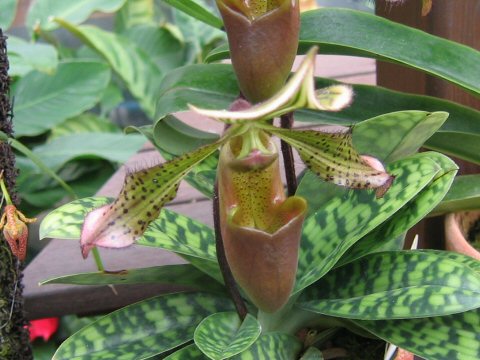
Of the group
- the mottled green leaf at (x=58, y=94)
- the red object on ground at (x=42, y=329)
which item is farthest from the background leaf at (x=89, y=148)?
the red object on ground at (x=42, y=329)

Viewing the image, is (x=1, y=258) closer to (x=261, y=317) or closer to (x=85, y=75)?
(x=261, y=317)

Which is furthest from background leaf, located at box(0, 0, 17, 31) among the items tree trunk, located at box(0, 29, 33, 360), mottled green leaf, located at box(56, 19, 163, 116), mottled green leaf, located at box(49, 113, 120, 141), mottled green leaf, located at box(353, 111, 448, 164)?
mottled green leaf, located at box(353, 111, 448, 164)

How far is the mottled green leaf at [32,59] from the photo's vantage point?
1490mm

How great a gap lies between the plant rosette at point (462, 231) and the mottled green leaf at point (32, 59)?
3.55 ft

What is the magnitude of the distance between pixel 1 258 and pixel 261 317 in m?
0.29

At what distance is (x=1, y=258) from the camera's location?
66 cm

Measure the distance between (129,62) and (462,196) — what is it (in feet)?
5.10

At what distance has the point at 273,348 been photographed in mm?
571

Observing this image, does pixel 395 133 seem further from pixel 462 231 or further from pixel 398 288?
pixel 462 231

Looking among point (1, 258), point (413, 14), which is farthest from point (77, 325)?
point (413, 14)

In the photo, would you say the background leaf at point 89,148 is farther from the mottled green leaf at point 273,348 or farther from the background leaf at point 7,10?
the mottled green leaf at point 273,348

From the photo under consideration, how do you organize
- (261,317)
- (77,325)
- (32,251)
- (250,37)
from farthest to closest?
(32,251)
(77,325)
(261,317)
(250,37)

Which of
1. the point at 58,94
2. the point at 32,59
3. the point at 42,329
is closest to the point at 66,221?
the point at 42,329

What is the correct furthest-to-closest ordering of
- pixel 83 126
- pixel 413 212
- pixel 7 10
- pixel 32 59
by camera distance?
pixel 83 126 < pixel 7 10 < pixel 32 59 < pixel 413 212
